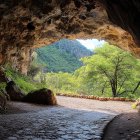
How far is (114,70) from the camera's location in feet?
108

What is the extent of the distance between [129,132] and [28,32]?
10028 mm

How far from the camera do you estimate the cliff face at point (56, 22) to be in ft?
45.9

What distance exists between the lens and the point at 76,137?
8.58 metres

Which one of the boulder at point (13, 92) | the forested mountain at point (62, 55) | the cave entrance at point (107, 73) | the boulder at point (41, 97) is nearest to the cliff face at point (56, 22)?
the boulder at point (13, 92)

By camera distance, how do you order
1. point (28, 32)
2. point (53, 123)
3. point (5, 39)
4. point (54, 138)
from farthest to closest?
point (28, 32)
point (5, 39)
point (53, 123)
point (54, 138)

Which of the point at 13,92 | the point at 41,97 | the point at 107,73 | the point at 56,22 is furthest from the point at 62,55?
the point at 56,22

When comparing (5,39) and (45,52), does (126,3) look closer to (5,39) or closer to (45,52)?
(5,39)

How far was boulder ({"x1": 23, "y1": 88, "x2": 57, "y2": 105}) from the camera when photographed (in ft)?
61.3

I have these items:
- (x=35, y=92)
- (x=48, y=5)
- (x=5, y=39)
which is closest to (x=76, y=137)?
(x=48, y=5)

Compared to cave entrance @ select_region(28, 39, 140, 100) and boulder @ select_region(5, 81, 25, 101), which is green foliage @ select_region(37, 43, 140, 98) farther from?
boulder @ select_region(5, 81, 25, 101)

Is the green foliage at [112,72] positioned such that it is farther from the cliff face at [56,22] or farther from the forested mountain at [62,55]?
the forested mountain at [62,55]

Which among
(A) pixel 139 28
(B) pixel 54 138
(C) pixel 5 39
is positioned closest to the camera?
(B) pixel 54 138

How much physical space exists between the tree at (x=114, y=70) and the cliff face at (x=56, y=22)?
11.9 meters

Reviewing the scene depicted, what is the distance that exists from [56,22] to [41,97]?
455 centimetres
